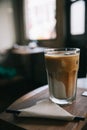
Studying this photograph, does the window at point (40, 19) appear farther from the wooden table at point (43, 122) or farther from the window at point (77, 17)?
the wooden table at point (43, 122)

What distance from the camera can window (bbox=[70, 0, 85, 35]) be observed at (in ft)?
10.7

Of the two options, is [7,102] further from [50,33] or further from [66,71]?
[66,71]

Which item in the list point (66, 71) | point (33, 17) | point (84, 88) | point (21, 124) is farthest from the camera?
point (33, 17)

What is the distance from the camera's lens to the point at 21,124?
0.63 meters

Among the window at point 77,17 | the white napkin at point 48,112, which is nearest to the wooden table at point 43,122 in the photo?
the white napkin at point 48,112

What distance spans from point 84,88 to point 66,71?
0.28m

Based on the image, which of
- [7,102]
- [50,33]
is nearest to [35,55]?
[50,33]

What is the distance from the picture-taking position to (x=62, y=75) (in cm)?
79

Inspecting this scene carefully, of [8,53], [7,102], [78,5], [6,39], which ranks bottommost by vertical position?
[7,102]

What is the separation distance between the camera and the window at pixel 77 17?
3268 mm

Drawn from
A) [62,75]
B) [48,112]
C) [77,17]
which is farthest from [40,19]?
[48,112]

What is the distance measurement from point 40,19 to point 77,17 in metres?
0.95

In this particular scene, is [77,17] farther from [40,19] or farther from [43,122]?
[43,122]

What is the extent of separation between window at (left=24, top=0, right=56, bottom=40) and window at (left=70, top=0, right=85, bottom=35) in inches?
15.6
